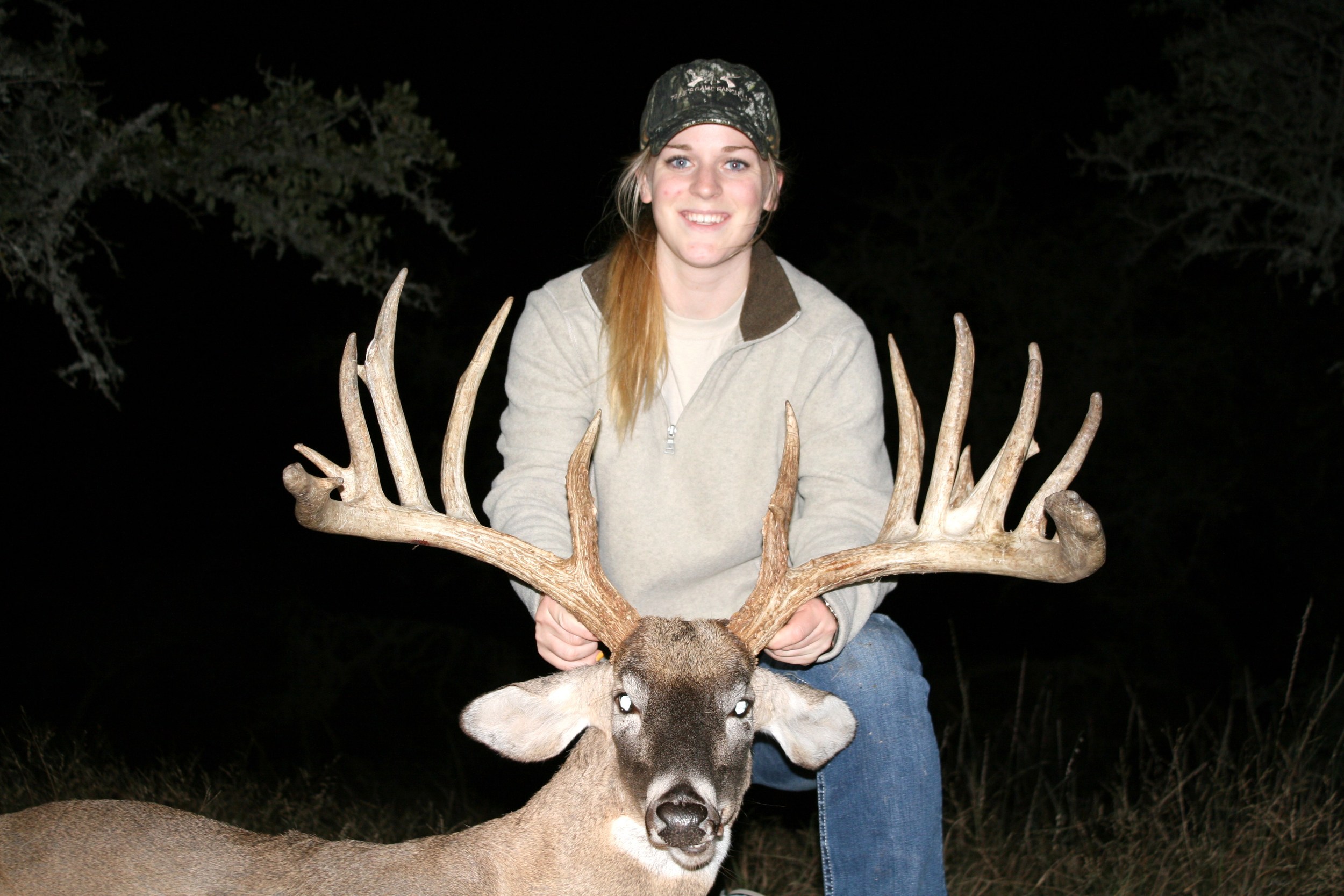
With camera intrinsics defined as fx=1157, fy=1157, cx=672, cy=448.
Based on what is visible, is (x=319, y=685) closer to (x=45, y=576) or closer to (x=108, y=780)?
(x=45, y=576)

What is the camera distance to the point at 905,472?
9.43 ft

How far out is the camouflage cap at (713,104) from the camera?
3201 millimetres

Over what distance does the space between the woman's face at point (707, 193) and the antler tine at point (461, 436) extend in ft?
1.85

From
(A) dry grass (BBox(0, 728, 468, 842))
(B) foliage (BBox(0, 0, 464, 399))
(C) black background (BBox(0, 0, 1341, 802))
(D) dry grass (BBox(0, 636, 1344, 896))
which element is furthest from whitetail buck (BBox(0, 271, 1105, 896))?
(C) black background (BBox(0, 0, 1341, 802))

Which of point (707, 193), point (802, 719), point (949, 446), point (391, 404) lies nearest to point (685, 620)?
point (802, 719)

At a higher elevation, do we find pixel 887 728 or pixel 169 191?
pixel 169 191

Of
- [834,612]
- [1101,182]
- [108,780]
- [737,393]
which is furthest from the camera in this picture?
[1101,182]

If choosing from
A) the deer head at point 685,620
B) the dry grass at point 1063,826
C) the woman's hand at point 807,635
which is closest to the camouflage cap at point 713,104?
the deer head at point 685,620

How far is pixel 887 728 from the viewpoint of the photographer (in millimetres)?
2904

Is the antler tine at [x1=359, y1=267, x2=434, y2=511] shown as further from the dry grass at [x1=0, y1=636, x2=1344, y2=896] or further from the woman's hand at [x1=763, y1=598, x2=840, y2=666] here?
the dry grass at [x1=0, y1=636, x2=1344, y2=896]

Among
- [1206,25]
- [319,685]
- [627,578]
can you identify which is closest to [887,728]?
[627,578]

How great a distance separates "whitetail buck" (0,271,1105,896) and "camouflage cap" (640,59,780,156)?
2.72 feet

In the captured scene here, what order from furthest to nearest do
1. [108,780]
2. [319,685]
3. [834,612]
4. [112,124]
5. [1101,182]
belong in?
1. [1101,182]
2. [319,685]
3. [108,780]
4. [112,124]
5. [834,612]

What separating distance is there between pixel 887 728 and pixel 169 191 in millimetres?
3492
